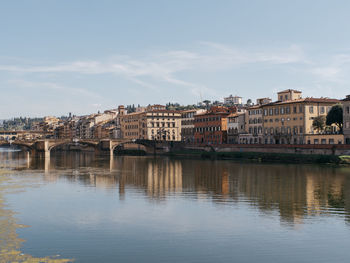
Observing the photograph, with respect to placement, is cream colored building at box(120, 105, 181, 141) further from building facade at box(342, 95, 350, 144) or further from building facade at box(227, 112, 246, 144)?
building facade at box(342, 95, 350, 144)

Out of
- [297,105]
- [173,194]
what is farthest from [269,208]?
[297,105]

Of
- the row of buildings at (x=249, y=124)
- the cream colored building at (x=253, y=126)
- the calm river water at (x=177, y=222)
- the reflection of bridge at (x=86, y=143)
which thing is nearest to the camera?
the calm river water at (x=177, y=222)

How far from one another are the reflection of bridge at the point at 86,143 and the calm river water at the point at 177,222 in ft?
241

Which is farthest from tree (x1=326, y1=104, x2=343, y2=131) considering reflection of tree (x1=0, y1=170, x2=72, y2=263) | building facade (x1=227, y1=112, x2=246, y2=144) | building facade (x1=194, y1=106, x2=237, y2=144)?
reflection of tree (x1=0, y1=170, x2=72, y2=263)

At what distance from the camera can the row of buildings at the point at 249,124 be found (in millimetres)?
90750

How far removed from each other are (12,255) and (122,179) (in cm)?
3423

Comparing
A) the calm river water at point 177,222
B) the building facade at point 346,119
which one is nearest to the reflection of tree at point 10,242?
the calm river water at point 177,222

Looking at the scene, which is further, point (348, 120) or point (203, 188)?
point (348, 120)

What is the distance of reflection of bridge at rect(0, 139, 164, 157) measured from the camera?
118 metres

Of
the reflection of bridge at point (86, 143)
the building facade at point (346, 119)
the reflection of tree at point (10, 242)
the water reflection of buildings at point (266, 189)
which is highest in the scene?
the building facade at point (346, 119)

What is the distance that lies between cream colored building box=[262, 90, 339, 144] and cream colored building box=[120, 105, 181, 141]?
4825cm

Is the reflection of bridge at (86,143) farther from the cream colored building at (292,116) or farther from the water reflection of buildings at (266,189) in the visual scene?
the water reflection of buildings at (266,189)

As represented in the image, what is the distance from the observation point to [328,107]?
9375cm

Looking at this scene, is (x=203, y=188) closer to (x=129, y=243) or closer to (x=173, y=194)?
(x=173, y=194)
